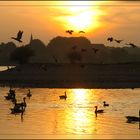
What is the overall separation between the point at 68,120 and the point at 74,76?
168 feet

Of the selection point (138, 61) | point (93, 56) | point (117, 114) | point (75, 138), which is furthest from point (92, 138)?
point (93, 56)

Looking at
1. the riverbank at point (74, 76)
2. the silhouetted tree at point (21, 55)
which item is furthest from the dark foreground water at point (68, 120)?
the silhouetted tree at point (21, 55)

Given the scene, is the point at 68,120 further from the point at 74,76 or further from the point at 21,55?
the point at 21,55

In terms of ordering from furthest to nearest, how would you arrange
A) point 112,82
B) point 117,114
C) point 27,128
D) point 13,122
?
point 112,82
point 117,114
point 13,122
point 27,128

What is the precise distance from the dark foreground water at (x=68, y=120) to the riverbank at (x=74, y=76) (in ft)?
86.1

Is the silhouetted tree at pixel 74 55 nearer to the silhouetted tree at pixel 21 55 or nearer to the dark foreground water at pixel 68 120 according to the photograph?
the silhouetted tree at pixel 21 55

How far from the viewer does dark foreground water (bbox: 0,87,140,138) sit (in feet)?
101

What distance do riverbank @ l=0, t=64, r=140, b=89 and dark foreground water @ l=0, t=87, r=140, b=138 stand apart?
26.2 metres

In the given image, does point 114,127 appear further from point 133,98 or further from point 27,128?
point 133,98

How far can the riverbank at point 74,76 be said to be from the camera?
265 feet

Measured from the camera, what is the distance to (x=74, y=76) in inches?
3511

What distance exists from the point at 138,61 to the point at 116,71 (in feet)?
33.5

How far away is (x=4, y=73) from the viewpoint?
94562 millimetres

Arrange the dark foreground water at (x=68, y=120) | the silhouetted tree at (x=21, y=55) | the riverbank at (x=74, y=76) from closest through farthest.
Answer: the dark foreground water at (x=68, y=120)
the riverbank at (x=74, y=76)
the silhouetted tree at (x=21, y=55)
